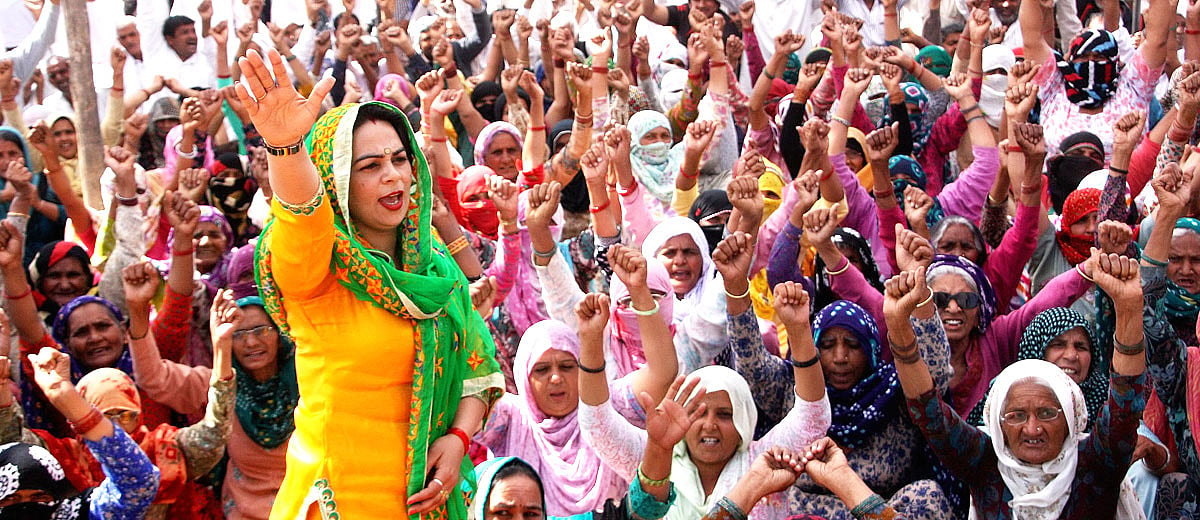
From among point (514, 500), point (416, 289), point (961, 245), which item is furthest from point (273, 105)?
point (961, 245)

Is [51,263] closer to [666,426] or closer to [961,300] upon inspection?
[666,426]

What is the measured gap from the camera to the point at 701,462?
3990 millimetres

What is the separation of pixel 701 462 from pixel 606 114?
2.50 m

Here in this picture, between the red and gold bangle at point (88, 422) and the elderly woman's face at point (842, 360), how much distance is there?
211 cm

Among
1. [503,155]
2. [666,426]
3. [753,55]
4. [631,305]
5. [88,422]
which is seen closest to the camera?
[666,426]

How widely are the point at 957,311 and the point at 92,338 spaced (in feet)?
9.67

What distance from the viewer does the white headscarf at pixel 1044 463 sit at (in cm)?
369

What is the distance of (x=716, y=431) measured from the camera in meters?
3.95

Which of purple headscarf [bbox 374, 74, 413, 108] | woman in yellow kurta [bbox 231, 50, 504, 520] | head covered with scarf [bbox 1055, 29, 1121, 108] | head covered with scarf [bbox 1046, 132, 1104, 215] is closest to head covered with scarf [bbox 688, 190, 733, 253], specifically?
head covered with scarf [bbox 1046, 132, 1104, 215]

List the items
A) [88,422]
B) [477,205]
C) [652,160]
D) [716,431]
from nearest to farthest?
[88,422] < [716,431] < [477,205] < [652,160]

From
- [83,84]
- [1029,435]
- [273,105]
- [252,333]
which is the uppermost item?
[273,105]

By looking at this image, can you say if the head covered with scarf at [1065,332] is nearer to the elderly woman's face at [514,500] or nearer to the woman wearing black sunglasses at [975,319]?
the woman wearing black sunglasses at [975,319]

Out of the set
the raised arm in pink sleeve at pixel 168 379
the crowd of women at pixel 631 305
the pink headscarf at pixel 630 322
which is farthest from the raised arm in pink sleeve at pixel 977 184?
the raised arm in pink sleeve at pixel 168 379

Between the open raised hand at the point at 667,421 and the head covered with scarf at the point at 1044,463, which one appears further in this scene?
the head covered with scarf at the point at 1044,463
